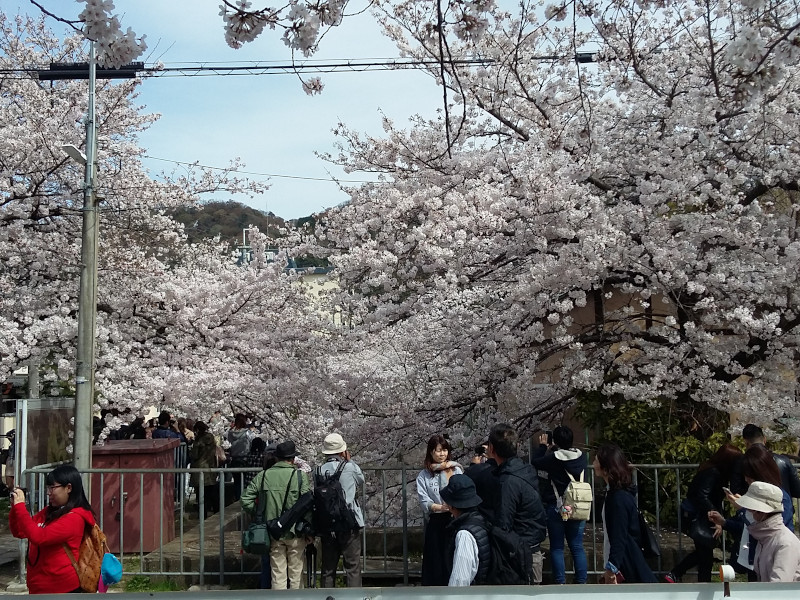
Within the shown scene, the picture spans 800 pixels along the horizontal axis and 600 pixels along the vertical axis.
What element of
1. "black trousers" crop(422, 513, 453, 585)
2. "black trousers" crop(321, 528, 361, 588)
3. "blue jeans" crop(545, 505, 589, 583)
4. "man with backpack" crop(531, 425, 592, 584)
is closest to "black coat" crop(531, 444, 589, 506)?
"man with backpack" crop(531, 425, 592, 584)

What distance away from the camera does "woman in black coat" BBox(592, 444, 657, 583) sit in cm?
543

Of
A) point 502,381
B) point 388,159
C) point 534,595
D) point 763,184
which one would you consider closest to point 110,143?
point 388,159

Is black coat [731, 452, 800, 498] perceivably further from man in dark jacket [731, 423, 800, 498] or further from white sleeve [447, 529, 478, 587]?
white sleeve [447, 529, 478, 587]

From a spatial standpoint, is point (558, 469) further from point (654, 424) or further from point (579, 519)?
point (654, 424)

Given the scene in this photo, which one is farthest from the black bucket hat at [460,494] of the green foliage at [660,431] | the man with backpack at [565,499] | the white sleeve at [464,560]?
the green foliage at [660,431]

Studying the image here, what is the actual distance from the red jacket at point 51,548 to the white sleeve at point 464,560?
222cm

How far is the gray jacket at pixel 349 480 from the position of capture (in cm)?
668

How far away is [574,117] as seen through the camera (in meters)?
10.9

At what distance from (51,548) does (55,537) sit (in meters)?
0.10

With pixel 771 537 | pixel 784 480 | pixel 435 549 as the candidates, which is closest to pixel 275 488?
pixel 435 549

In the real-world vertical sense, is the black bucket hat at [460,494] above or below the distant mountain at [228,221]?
below

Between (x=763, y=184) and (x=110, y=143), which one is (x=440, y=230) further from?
(x=110, y=143)

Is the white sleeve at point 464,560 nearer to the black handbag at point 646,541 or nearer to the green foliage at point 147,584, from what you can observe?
the black handbag at point 646,541

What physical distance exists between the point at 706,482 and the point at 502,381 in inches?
165
